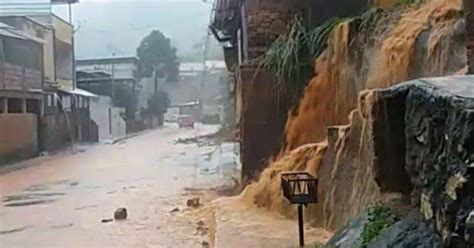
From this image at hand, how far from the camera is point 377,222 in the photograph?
2021 mm

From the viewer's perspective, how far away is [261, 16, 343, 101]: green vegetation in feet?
19.4

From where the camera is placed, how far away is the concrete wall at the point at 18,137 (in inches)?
538

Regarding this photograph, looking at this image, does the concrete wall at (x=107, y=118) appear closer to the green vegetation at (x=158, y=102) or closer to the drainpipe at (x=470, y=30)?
the green vegetation at (x=158, y=102)

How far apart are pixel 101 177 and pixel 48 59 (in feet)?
28.8

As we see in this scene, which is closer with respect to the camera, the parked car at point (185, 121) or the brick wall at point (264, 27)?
the brick wall at point (264, 27)

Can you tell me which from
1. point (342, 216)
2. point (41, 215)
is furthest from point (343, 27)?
point (41, 215)

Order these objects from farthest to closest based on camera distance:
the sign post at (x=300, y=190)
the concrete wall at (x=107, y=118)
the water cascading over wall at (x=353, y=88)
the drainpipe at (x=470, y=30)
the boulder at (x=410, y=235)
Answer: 1. the concrete wall at (x=107, y=118)
2. the water cascading over wall at (x=353, y=88)
3. the sign post at (x=300, y=190)
4. the drainpipe at (x=470, y=30)
5. the boulder at (x=410, y=235)

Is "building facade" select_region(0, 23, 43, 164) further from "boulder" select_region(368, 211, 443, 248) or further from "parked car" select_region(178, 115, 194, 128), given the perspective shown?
"boulder" select_region(368, 211, 443, 248)

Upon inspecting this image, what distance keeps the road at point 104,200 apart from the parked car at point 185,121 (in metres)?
11.6

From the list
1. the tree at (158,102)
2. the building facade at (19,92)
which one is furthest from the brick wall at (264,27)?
the tree at (158,102)

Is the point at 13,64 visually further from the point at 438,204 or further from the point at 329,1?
the point at 438,204

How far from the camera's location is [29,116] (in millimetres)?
15125

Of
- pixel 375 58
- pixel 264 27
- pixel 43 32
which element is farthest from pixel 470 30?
pixel 43 32

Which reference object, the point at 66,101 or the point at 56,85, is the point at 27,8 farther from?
the point at 66,101
